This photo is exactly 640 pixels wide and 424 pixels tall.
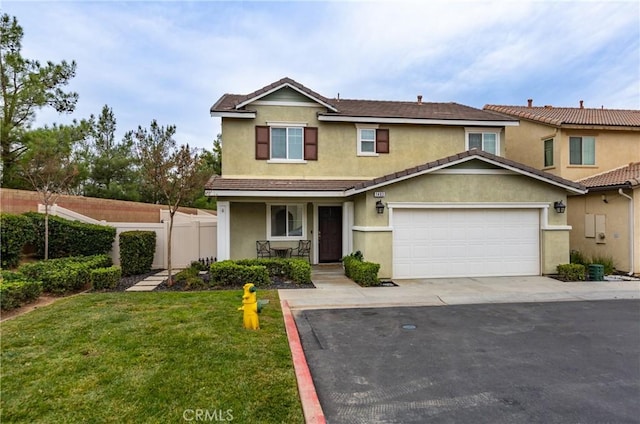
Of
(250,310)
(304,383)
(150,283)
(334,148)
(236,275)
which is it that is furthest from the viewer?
(334,148)

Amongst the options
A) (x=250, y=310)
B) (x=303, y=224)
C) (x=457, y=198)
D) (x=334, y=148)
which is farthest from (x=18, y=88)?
(x=457, y=198)

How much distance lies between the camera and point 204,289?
10.3 meters

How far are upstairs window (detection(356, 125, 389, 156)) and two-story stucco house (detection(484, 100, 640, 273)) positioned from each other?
7.12 m

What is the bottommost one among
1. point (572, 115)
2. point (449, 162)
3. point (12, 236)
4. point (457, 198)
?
point (12, 236)

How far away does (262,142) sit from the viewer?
1469 centimetres

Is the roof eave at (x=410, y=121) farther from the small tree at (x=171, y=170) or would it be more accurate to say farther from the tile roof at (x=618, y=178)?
the small tree at (x=171, y=170)

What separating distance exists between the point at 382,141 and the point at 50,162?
11900 millimetres

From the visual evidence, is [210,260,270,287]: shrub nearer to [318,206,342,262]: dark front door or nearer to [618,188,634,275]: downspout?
[318,206,342,262]: dark front door

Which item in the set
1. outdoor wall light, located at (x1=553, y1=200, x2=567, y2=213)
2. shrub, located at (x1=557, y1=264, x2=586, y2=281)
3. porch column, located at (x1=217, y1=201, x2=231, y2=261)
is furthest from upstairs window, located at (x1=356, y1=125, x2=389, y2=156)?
shrub, located at (x1=557, y1=264, x2=586, y2=281)

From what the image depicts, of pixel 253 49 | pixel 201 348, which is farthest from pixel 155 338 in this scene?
pixel 253 49

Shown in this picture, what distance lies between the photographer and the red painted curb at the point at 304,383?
3.85m

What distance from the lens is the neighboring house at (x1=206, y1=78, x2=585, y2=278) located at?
12.0 meters

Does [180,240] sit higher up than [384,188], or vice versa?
[384,188]

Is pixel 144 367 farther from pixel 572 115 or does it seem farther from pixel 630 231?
pixel 572 115
